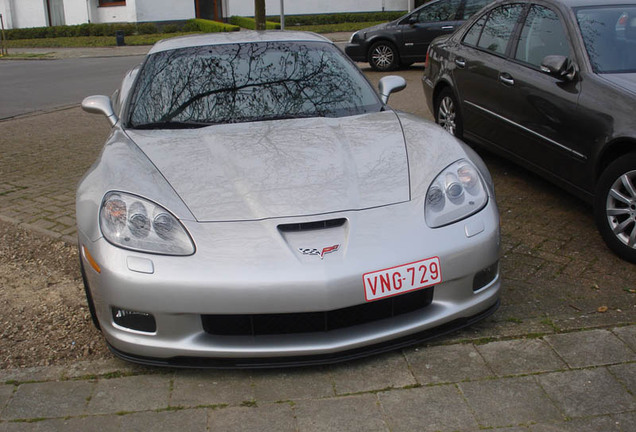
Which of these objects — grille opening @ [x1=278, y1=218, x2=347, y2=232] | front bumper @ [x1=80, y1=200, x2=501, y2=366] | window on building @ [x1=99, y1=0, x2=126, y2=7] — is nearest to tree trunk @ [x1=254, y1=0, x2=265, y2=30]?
front bumper @ [x1=80, y1=200, x2=501, y2=366]

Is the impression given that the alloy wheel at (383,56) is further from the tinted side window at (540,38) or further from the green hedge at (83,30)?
the green hedge at (83,30)

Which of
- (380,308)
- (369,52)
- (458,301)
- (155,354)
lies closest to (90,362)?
(155,354)

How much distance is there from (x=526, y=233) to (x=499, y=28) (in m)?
2.07

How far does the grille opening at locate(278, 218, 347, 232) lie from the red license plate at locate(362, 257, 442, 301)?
0.94 ft

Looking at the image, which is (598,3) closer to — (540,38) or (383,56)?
(540,38)

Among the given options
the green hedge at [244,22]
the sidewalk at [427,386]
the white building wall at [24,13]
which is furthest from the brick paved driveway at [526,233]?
the white building wall at [24,13]

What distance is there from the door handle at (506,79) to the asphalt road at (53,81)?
7.76m

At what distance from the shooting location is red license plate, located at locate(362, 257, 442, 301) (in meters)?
2.84

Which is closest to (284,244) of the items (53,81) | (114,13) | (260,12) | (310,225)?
(310,225)

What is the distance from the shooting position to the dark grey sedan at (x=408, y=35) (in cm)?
1331

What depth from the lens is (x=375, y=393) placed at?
2.84m

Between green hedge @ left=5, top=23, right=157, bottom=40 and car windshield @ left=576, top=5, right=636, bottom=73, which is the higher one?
car windshield @ left=576, top=5, right=636, bottom=73

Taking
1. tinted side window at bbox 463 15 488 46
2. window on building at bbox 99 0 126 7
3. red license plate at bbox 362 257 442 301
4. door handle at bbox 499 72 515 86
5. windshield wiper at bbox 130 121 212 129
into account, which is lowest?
red license plate at bbox 362 257 442 301

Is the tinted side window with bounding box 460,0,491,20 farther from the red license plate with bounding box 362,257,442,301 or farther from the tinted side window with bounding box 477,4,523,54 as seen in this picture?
the red license plate with bounding box 362,257,442,301
